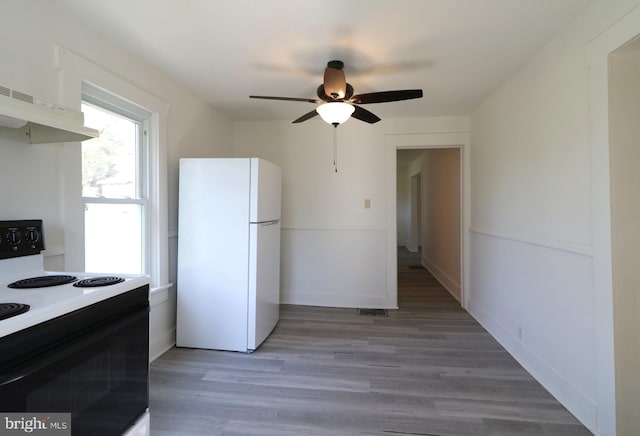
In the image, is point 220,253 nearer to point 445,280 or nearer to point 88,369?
point 88,369

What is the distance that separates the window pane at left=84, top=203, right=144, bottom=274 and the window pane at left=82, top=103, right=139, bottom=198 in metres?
0.11

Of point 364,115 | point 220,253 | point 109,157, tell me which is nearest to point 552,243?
point 364,115

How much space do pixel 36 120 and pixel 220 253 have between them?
63.8 inches

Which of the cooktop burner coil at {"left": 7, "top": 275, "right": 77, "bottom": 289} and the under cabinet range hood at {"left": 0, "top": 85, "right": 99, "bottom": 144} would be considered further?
the cooktop burner coil at {"left": 7, "top": 275, "right": 77, "bottom": 289}

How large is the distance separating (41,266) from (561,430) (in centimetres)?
293

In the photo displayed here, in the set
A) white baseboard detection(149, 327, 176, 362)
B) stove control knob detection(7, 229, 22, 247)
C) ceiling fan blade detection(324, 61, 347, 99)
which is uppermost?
ceiling fan blade detection(324, 61, 347, 99)

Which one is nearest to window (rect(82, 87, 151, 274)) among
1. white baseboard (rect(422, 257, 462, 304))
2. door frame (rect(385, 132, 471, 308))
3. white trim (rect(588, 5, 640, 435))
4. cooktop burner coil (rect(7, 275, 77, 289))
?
cooktop burner coil (rect(7, 275, 77, 289))

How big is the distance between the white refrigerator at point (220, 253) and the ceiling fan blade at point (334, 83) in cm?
87

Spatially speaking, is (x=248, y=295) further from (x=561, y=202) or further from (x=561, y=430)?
(x=561, y=202)

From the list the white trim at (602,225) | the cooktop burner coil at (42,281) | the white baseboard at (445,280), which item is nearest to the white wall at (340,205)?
the white baseboard at (445,280)

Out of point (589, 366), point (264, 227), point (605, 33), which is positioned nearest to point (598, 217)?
point (589, 366)

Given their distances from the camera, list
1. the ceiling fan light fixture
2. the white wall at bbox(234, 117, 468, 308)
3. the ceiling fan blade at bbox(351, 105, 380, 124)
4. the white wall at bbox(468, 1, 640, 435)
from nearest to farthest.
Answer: the white wall at bbox(468, 1, 640, 435), the ceiling fan light fixture, the ceiling fan blade at bbox(351, 105, 380, 124), the white wall at bbox(234, 117, 468, 308)

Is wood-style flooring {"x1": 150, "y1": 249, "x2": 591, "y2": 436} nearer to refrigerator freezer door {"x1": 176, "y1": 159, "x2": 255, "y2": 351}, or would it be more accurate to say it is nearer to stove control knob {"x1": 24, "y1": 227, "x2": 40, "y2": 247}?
refrigerator freezer door {"x1": 176, "y1": 159, "x2": 255, "y2": 351}

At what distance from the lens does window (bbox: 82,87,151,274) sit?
2016 millimetres
